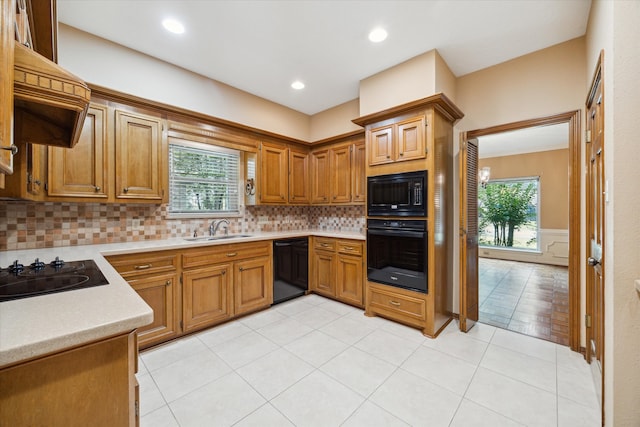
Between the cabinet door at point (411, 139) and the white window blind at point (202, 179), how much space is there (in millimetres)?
2241

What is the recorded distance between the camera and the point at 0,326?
0.75 metres

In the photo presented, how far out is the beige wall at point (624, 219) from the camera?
126 centimetres

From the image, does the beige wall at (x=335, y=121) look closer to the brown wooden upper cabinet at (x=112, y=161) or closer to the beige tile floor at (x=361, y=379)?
the brown wooden upper cabinet at (x=112, y=161)

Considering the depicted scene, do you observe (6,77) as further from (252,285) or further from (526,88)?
(526,88)

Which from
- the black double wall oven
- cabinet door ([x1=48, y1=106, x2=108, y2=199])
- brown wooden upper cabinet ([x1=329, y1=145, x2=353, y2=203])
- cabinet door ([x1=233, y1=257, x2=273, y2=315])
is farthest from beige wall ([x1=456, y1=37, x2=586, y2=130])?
cabinet door ([x1=48, y1=106, x2=108, y2=199])

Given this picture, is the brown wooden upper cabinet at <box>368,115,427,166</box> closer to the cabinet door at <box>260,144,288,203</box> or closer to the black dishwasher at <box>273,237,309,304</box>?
the cabinet door at <box>260,144,288,203</box>

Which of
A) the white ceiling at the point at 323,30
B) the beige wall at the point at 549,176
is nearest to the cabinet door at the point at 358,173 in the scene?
the white ceiling at the point at 323,30

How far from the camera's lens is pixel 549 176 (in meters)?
6.24

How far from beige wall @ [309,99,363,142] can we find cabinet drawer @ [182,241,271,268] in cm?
207

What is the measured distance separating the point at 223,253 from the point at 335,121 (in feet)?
8.59

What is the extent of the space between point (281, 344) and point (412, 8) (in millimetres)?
3119

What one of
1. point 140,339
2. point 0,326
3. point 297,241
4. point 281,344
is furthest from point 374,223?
point 0,326

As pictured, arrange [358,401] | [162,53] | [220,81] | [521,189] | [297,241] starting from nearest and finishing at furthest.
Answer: [358,401]
[162,53]
[220,81]
[297,241]
[521,189]

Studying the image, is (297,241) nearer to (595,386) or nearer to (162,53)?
(162,53)
